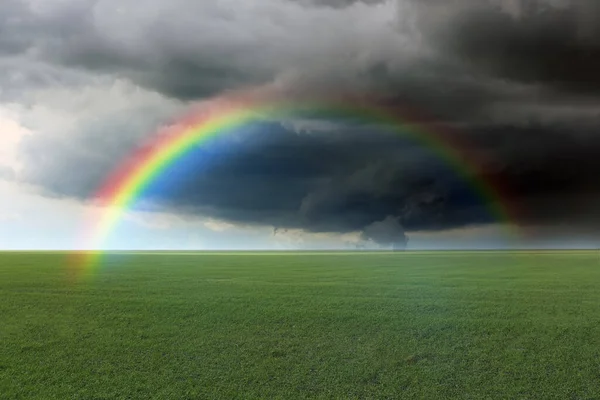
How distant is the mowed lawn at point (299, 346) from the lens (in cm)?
1344

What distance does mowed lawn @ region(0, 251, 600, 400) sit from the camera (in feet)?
44.1

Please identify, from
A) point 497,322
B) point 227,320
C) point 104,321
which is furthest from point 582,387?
point 104,321

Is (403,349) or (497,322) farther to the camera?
(497,322)

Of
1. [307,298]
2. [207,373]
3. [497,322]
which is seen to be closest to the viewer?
[207,373]

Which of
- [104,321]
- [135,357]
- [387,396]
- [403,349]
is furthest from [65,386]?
[403,349]

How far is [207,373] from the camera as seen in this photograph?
1442 cm

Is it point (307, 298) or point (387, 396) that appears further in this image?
point (307, 298)

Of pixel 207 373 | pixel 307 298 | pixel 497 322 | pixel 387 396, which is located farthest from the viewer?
pixel 307 298

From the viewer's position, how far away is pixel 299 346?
1666cm

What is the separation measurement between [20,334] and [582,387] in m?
18.2

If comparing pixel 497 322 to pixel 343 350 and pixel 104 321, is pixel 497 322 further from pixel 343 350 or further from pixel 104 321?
pixel 104 321

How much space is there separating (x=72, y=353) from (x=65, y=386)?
9.20ft

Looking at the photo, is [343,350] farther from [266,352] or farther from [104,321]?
[104,321]

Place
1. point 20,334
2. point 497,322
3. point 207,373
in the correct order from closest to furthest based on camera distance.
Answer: point 207,373, point 20,334, point 497,322
